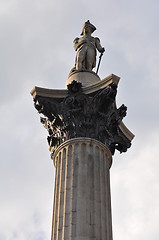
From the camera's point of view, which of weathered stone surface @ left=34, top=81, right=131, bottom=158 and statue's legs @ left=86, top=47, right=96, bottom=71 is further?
statue's legs @ left=86, top=47, right=96, bottom=71

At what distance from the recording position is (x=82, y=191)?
23.2 metres

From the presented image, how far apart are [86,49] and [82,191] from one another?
9.64 metres

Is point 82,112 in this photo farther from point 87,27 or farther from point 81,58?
point 87,27

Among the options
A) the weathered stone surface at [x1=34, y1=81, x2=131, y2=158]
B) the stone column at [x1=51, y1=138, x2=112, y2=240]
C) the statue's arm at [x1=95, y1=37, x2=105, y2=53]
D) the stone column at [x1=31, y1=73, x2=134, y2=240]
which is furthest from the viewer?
the statue's arm at [x1=95, y1=37, x2=105, y2=53]

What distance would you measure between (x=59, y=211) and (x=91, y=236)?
1916 mm

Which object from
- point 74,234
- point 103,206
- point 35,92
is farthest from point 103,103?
point 74,234

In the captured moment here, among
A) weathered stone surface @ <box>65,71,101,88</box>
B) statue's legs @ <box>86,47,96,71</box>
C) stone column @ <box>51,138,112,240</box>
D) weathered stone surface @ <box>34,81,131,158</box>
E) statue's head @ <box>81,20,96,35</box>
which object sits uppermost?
statue's head @ <box>81,20,96,35</box>

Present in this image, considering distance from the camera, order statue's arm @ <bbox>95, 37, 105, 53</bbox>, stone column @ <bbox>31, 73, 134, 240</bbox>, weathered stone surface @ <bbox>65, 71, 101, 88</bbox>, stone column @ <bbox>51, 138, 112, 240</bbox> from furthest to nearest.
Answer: statue's arm @ <bbox>95, 37, 105, 53</bbox>, weathered stone surface @ <bbox>65, 71, 101, 88</bbox>, stone column @ <bbox>31, 73, 134, 240</bbox>, stone column @ <bbox>51, 138, 112, 240</bbox>

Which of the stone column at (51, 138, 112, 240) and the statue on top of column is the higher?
the statue on top of column

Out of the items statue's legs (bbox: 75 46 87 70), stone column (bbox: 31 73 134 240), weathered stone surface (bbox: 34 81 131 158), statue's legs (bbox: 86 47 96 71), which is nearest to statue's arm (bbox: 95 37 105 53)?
statue's legs (bbox: 86 47 96 71)

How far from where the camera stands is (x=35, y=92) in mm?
26547

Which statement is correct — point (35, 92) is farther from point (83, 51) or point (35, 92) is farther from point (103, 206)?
point (103, 206)

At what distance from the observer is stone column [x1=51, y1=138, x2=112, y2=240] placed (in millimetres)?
22156

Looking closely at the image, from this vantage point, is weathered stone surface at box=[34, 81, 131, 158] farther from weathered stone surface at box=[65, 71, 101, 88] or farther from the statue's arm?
the statue's arm
